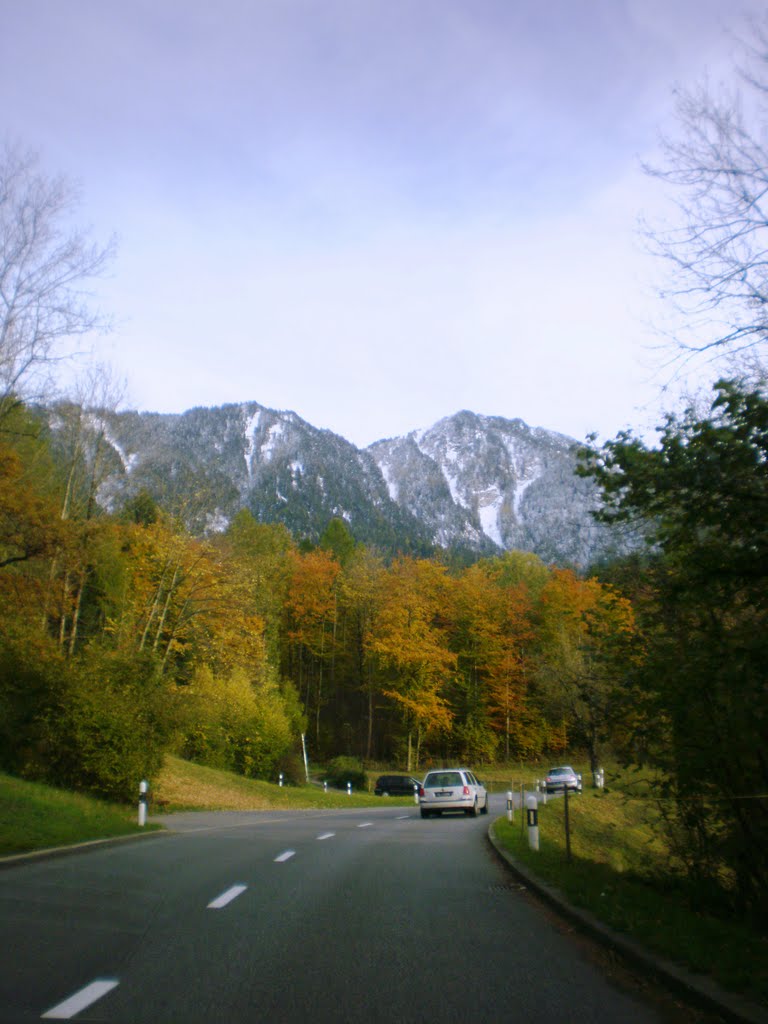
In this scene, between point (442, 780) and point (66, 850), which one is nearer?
point (66, 850)

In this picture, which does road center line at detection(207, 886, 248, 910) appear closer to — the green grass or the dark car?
the green grass

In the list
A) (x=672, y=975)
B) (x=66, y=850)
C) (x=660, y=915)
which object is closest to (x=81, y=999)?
(x=672, y=975)

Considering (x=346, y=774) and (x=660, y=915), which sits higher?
(x=346, y=774)

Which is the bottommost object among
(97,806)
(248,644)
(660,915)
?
(660,915)

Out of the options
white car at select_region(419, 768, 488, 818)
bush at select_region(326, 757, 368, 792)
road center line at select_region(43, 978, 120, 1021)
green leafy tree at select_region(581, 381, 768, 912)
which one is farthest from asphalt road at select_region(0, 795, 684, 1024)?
bush at select_region(326, 757, 368, 792)

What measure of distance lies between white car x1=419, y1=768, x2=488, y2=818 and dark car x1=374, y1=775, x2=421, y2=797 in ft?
63.6

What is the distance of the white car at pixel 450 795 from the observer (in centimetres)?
2894

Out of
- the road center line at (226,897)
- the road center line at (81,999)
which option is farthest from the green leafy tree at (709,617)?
the road center line at (81,999)

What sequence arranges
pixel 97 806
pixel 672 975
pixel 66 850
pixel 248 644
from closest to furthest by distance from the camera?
pixel 672 975 → pixel 66 850 → pixel 97 806 → pixel 248 644

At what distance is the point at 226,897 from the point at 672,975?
540 cm

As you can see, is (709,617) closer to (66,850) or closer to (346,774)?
(66,850)

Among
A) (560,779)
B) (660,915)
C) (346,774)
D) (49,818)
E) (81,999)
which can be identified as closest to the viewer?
(81,999)

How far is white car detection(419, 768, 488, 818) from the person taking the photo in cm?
2894

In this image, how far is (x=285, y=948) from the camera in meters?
7.10
